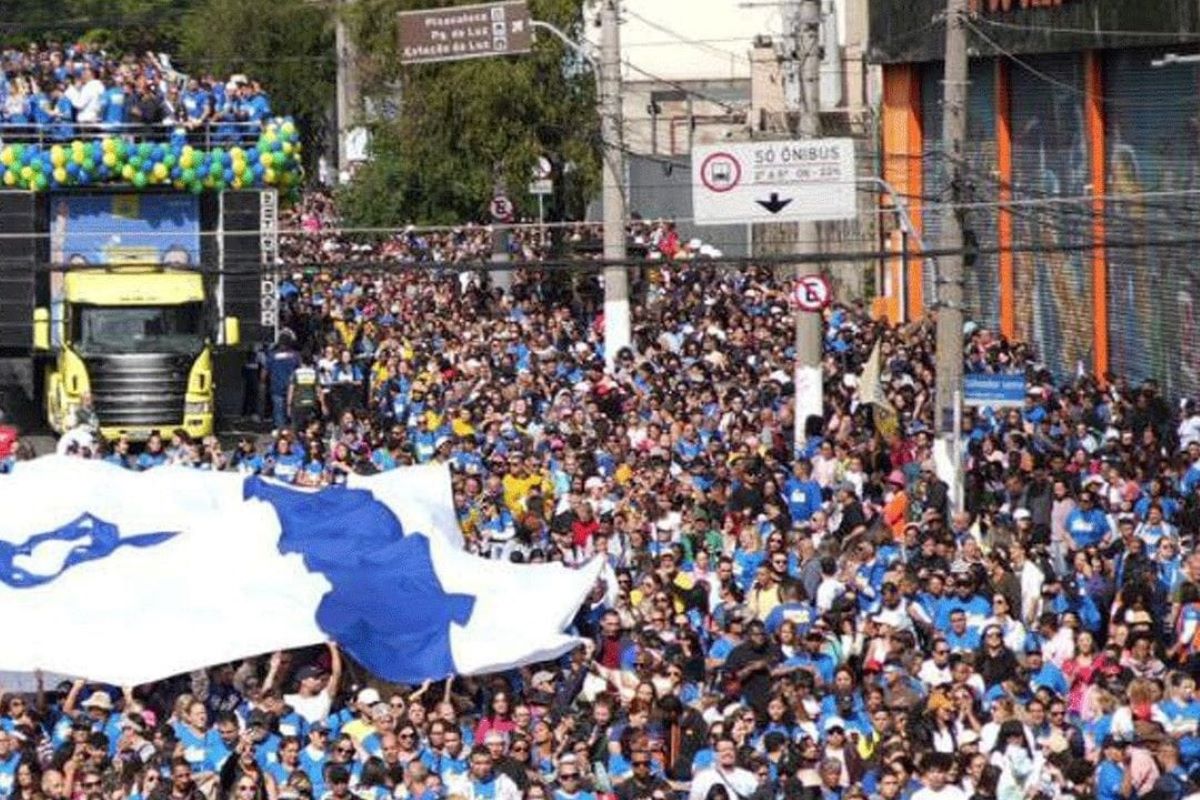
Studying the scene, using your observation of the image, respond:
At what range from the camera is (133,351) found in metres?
42.5

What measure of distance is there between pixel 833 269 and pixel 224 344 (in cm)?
1735

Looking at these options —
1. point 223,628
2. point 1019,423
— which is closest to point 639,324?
point 1019,423

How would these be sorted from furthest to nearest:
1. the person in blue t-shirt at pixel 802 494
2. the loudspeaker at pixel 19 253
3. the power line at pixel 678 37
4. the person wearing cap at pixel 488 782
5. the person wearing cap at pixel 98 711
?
the power line at pixel 678 37
the loudspeaker at pixel 19 253
the person in blue t-shirt at pixel 802 494
the person wearing cap at pixel 98 711
the person wearing cap at pixel 488 782

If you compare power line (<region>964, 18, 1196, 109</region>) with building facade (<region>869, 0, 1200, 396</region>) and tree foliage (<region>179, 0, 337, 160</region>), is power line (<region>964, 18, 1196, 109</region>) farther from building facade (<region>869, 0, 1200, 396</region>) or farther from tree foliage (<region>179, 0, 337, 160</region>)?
tree foliage (<region>179, 0, 337, 160</region>)

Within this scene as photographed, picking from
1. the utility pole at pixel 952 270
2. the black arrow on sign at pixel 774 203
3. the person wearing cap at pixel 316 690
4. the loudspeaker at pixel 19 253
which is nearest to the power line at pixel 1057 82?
the black arrow on sign at pixel 774 203

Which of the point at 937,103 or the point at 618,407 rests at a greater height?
the point at 937,103

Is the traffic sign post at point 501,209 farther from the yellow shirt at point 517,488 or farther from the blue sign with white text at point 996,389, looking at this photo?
the blue sign with white text at point 996,389

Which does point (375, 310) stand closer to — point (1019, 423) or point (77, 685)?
point (1019, 423)

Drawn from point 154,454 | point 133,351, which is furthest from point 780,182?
point 133,351

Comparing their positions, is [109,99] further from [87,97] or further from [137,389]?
[137,389]

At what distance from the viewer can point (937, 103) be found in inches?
1975

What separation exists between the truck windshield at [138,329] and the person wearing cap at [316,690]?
18.9m

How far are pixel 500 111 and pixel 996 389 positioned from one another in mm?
24539

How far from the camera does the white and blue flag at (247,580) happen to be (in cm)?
2378
